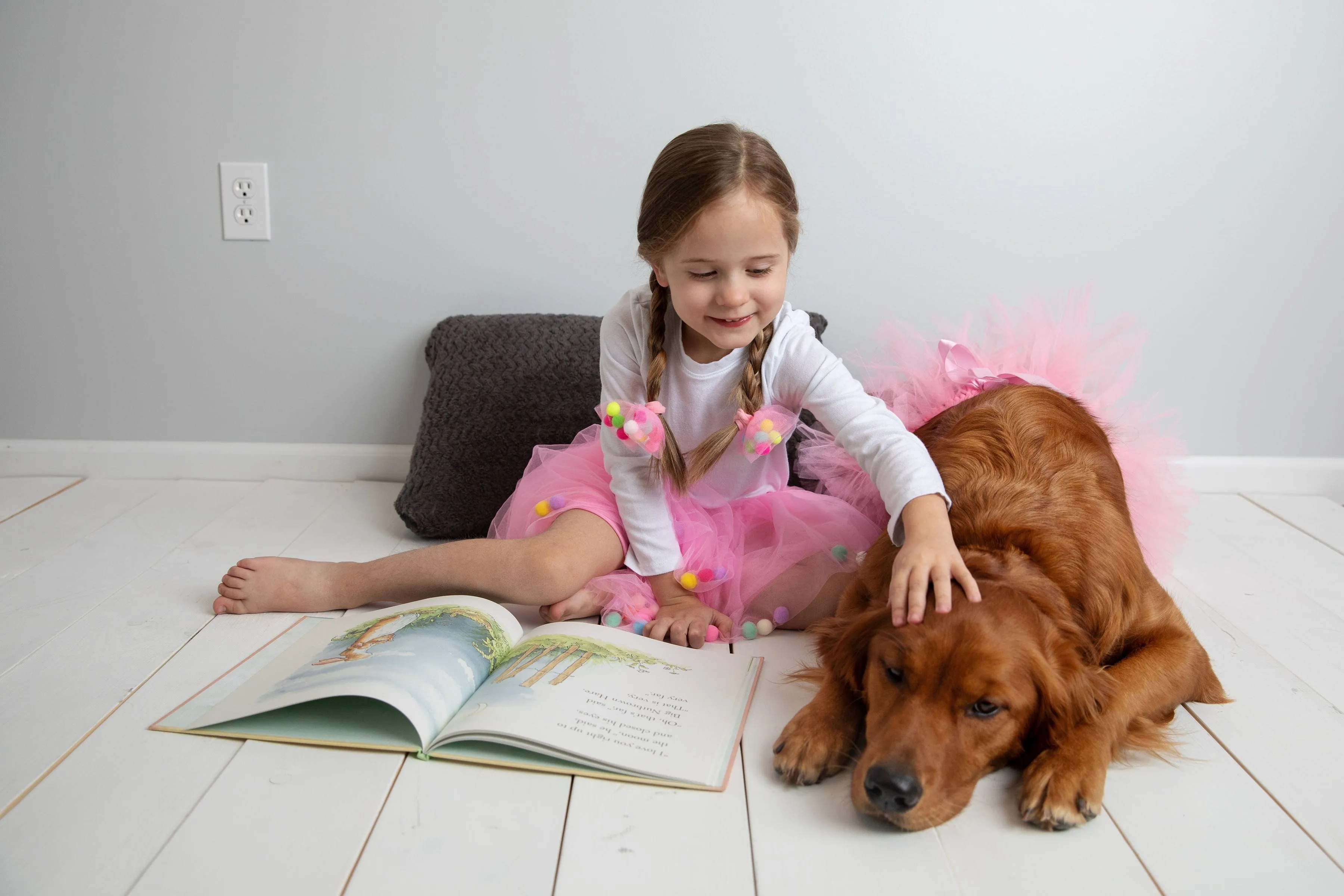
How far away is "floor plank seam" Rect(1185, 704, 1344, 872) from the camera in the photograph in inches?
40.8

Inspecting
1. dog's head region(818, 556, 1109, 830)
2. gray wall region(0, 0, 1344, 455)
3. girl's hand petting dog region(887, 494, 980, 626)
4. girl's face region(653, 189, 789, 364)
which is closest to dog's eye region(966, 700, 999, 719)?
dog's head region(818, 556, 1109, 830)

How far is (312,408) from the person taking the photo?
2.24 meters

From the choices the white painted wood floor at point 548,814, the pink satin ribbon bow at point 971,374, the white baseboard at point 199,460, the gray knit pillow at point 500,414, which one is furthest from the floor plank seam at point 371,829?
the white baseboard at point 199,460

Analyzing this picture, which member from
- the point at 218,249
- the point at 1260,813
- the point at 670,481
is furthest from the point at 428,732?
the point at 218,249

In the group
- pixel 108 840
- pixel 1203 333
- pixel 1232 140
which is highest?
pixel 1232 140

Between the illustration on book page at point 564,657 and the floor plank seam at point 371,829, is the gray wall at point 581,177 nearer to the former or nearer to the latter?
the illustration on book page at point 564,657

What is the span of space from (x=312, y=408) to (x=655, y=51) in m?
1.08

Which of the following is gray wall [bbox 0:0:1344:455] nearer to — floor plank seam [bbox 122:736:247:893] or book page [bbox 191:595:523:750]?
book page [bbox 191:595:523:750]

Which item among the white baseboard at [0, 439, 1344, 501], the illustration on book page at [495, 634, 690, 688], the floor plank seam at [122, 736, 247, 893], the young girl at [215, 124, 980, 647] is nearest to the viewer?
the floor plank seam at [122, 736, 247, 893]

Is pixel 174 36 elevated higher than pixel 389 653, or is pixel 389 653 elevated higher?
pixel 174 36

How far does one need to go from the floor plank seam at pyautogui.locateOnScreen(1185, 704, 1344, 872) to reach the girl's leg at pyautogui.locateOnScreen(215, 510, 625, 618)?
87 cm

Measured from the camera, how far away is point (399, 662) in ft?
4.01

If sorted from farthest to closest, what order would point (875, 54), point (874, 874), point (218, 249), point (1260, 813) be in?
point (218, 249) < point (875, 54) < point (1260, 813) < point (874, 874)

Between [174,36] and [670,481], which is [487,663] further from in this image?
[174,36]
